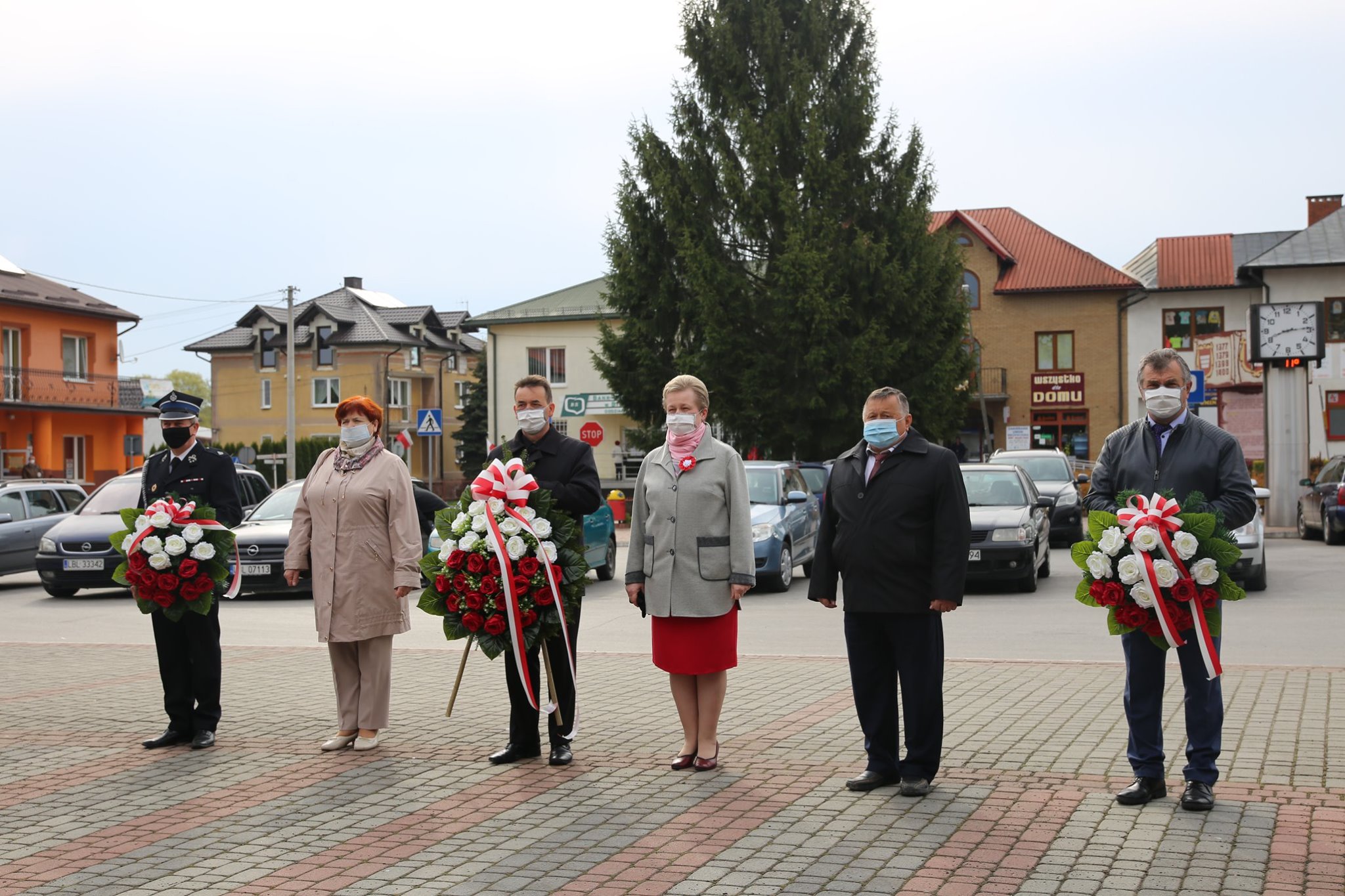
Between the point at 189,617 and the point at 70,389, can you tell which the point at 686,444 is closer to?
the point at 189,617

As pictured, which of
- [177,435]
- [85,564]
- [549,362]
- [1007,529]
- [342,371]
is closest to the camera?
[177,435]

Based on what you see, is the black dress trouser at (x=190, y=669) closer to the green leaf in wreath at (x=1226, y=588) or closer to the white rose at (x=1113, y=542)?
the white rose at (x=1113, y=542)

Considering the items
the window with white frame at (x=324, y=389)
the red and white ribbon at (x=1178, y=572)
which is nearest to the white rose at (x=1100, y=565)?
the red and white ribbon at (x=1178, y=572)

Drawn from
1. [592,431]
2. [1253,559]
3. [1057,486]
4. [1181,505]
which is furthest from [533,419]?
[592,431]

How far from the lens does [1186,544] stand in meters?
6.05

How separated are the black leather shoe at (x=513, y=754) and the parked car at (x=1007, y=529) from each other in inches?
401

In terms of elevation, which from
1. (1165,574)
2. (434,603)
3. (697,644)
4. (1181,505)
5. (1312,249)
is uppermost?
(1312,249)

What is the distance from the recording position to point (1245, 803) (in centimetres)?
614

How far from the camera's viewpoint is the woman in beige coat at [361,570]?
776cm

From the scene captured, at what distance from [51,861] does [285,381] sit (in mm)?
71833

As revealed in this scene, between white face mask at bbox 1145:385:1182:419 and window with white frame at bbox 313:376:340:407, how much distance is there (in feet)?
231

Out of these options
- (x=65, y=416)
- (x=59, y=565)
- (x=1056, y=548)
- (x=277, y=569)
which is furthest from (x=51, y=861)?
(x=65, y=416)

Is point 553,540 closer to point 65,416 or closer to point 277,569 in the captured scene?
point 277,569

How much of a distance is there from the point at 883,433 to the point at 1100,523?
41.4 inches
